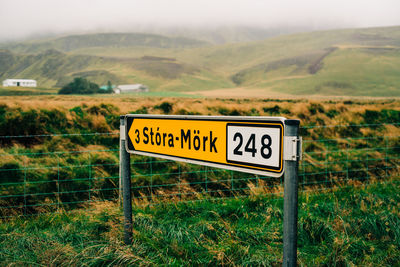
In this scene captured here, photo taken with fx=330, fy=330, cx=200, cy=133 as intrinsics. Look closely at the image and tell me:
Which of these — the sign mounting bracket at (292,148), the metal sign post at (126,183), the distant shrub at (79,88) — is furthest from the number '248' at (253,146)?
the distant shrub at (79,88)

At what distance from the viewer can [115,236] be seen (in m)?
3.42

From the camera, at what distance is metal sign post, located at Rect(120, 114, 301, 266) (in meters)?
1.93

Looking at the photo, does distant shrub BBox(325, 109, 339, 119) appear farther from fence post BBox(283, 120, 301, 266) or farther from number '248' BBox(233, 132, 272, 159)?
fence post BBox(283, 120, 301, 266)

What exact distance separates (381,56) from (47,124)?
219 meters

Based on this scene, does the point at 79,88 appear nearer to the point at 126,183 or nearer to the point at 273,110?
the point at 273,110

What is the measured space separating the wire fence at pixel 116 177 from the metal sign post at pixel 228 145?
1.92 meters

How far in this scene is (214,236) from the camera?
142 inches

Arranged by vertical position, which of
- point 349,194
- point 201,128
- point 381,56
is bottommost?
point 349,194

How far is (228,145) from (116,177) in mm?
4589

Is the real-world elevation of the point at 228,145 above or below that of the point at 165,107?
above

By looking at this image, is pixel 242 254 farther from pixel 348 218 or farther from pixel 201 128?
pixel 348 218

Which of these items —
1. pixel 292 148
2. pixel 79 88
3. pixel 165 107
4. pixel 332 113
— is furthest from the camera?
pixel 79 88

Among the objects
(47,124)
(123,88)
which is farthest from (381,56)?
(47,124)

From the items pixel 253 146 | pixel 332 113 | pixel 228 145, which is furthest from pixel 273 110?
pixel 253 146
